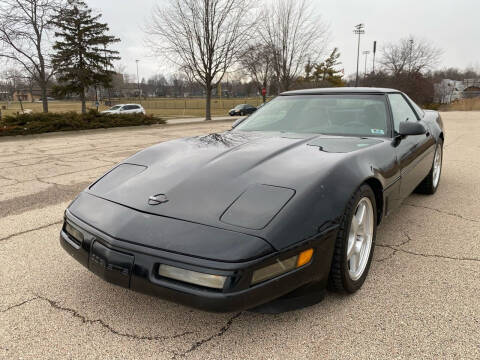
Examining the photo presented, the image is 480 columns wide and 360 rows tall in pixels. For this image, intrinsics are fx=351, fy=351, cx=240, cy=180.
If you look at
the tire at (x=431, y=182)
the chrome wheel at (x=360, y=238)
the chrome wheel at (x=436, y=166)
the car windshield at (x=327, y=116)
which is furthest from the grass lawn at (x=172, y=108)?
the chrome wheel at (x=360, y=238)

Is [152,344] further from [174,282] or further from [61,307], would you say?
[61,307]

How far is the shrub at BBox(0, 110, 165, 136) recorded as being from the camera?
39.7 ft

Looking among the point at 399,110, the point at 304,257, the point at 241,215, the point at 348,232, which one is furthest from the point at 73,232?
Result: the point at 399,110

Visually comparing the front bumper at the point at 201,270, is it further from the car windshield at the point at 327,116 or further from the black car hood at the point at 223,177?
the car windshield at the point at 327,116

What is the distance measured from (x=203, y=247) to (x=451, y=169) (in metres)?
5.64

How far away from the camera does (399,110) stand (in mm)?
3375

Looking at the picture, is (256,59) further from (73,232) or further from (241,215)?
(241,215)

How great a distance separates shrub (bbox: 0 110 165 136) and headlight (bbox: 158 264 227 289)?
12621 millimetres

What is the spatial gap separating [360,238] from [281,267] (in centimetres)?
86

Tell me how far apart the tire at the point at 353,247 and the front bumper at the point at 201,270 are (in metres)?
0.10

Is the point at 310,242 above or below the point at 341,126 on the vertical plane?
below

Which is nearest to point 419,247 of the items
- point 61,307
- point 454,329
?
point 454,329

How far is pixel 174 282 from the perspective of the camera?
1577 mm

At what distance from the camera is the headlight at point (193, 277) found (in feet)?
4.97
